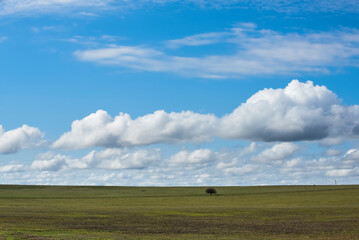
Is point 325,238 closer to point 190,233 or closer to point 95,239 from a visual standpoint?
point 190,233

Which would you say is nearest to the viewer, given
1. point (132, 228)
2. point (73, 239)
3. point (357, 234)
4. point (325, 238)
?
point (73, 239)

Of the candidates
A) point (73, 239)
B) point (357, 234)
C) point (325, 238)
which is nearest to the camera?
point (73, 239)

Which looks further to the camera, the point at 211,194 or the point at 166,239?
the point at 211,194

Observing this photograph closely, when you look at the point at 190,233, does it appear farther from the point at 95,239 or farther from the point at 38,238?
the point at 38,238

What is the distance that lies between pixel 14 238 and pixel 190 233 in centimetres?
1737

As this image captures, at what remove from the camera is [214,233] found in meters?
51.9

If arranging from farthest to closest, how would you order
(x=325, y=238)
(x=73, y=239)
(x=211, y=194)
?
(x=211, y=194)
(x=325, y=238)
(x=73, y=239)

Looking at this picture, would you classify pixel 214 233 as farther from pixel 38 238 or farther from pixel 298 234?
pixel 38 238

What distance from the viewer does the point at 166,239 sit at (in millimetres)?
44656

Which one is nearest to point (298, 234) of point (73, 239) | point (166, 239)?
point (166, 239)

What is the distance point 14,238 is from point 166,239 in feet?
42.2

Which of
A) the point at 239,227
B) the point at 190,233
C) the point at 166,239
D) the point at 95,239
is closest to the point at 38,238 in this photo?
the point at 95,239

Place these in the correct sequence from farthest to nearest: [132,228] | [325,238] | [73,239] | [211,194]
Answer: [211,194] → [132,228] → [325,238] → [73,239]

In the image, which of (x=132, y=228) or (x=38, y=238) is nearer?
(x=38, y=238)
